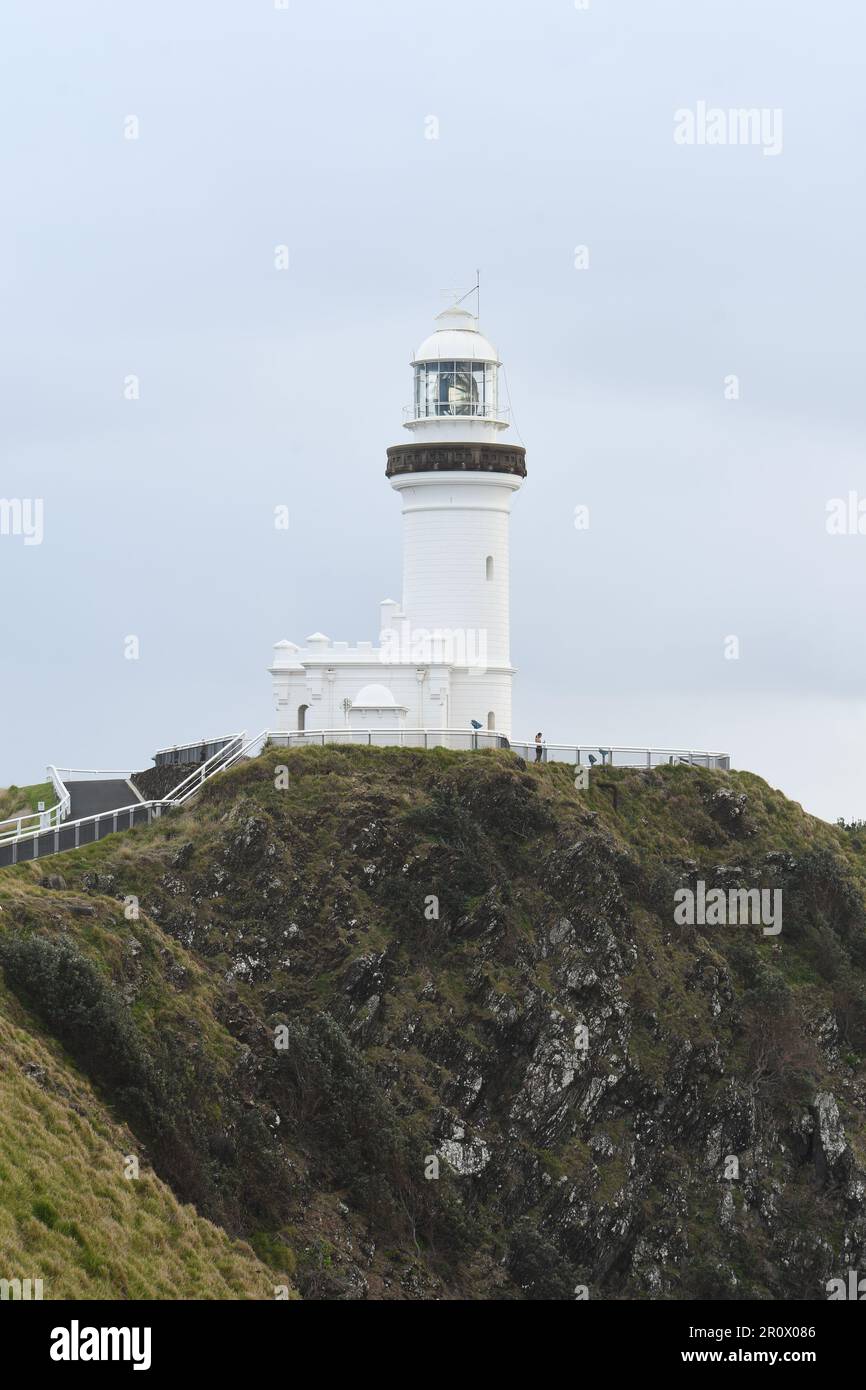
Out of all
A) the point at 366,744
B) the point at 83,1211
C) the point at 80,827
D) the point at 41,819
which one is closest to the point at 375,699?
the point at 366,744

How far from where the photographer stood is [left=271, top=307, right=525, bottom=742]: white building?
58188 mm

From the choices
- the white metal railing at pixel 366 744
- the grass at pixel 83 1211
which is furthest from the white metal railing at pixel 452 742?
the grass at pixel 83 1211

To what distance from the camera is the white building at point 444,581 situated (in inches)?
2291

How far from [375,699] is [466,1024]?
12.7 m

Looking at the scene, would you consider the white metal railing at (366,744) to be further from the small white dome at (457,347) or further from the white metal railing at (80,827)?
the small white dome at (457,347)

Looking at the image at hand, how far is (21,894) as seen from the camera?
42.9 metres

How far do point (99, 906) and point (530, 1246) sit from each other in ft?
44.1

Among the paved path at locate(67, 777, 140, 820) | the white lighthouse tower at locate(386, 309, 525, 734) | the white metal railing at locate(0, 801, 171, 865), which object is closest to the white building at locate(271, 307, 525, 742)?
the white lighthouse tower at locate(386, 309, 525, 734)

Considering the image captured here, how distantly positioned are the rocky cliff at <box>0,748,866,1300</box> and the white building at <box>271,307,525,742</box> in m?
4.48

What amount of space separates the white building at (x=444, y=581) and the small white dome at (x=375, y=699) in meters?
0.82

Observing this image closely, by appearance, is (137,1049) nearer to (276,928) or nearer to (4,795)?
(276,928)

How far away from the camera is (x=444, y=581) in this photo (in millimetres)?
60031
